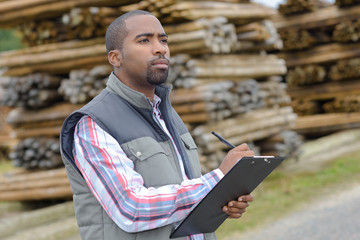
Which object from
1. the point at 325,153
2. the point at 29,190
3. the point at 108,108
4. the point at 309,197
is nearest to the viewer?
the point at 108,108

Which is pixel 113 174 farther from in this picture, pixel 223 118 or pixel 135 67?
pixel 223 118

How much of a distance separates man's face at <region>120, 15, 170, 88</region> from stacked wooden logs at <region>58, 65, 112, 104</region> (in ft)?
16.8

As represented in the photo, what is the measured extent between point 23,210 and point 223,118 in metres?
3.43

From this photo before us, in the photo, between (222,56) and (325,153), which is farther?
(325,153)

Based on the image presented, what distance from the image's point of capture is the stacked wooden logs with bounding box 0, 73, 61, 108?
7910mm

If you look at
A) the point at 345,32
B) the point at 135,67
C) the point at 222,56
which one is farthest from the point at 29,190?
the point at 345,32

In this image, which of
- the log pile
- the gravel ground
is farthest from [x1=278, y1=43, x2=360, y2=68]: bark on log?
the log pile

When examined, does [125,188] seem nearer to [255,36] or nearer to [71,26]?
[71,26]

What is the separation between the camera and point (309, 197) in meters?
7.11

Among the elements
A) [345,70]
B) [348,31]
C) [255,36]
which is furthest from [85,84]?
[345,70]

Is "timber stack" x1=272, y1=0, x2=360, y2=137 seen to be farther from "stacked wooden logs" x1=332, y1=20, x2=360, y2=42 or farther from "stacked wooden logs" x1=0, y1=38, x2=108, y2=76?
"stacked wooden logs" x1=0, y1=38, x2=108, y2=76

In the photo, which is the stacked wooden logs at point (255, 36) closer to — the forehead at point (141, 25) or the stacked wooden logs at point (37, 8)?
the stacked wooden logs at point (37, 8)

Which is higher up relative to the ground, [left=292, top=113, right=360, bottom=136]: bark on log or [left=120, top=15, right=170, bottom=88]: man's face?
[left=120, top=15, right=170, bottom=88]: man's face

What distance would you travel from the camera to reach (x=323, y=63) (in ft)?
43.2
